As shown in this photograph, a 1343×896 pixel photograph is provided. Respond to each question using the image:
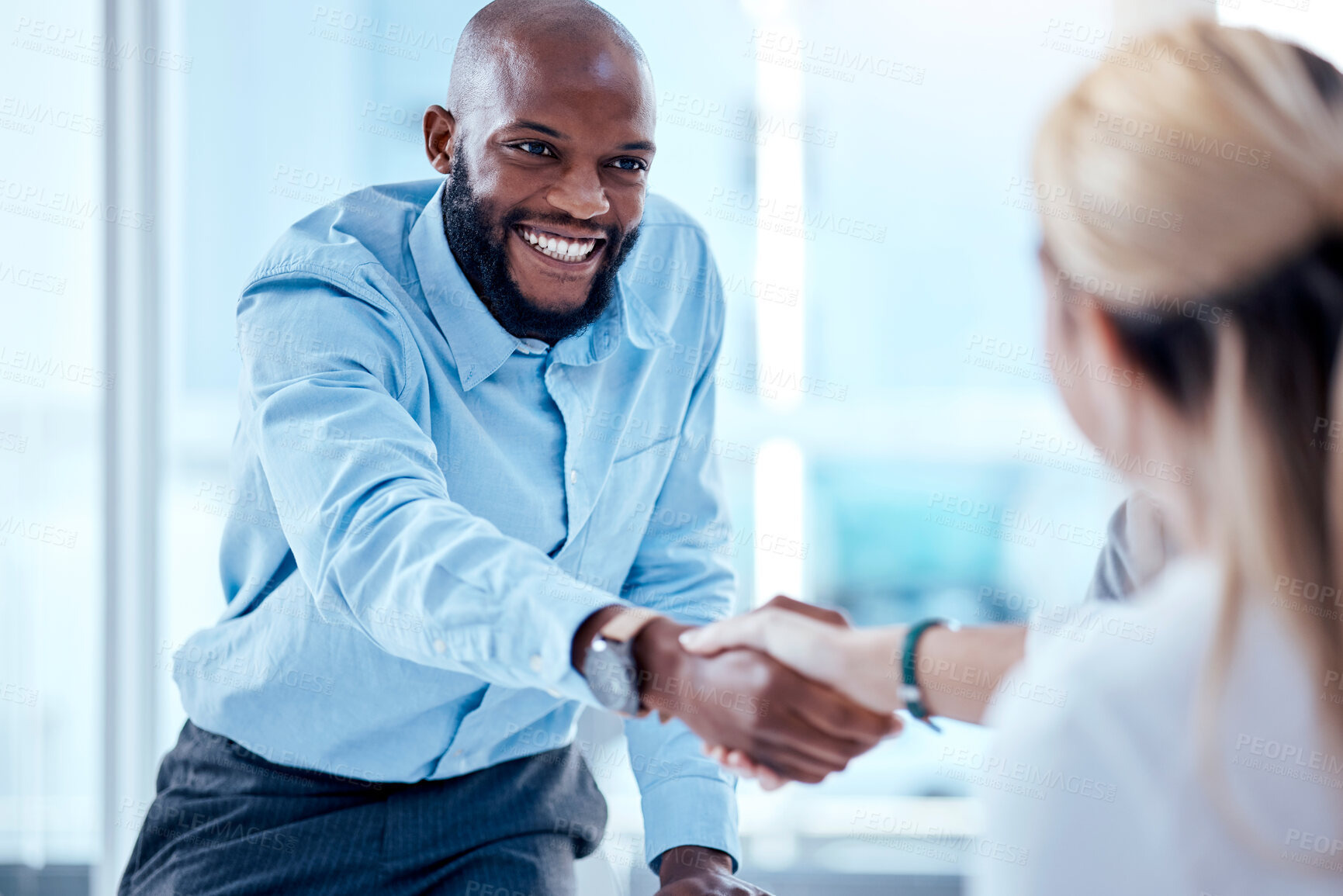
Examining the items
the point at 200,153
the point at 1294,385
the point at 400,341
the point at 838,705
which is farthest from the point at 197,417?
the point at 1294,385

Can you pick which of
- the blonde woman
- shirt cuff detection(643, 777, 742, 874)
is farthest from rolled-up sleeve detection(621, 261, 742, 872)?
the blonde woman

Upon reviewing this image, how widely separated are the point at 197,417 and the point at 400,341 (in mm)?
1595

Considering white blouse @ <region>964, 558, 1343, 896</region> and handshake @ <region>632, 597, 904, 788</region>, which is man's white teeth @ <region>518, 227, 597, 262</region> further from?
white blouse @ <region>964, 558, 1343, 896</region>

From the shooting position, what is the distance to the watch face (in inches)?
38.7

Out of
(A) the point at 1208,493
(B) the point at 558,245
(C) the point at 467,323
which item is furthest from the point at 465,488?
(A) the point at 1208,493

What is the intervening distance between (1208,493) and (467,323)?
97 centimetres

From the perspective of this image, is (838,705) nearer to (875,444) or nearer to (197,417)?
(875,444)

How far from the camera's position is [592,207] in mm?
1390

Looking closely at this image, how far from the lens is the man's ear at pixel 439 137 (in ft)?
5.06

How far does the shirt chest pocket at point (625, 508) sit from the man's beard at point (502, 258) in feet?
0.70

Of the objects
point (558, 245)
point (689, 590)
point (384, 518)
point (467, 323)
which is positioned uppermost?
point (558, 245)

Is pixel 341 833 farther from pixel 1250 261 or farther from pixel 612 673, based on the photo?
pixel 1250 261

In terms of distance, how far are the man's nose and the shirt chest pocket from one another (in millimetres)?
352

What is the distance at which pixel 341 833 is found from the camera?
4.48ft
